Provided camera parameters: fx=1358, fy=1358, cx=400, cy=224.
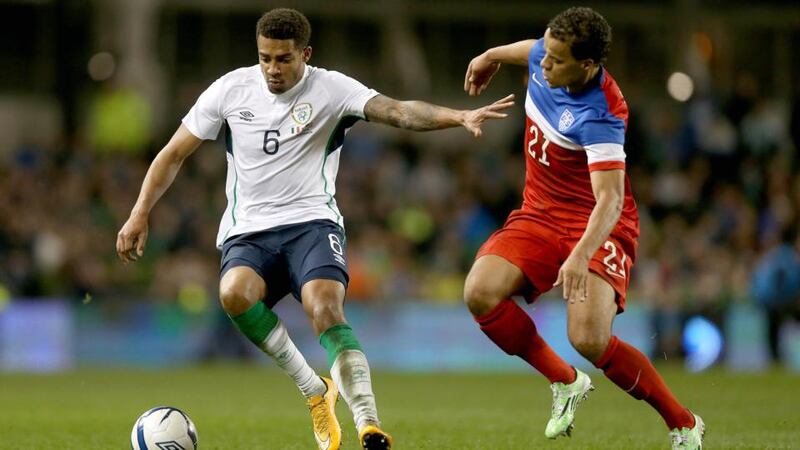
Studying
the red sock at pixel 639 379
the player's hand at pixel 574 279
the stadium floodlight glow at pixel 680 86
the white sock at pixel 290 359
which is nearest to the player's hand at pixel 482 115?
the player's hand at pixel 574 279

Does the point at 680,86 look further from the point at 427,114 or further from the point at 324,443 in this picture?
the point at 324,443

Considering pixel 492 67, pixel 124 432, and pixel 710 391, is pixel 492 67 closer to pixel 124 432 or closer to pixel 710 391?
pixel 124 432

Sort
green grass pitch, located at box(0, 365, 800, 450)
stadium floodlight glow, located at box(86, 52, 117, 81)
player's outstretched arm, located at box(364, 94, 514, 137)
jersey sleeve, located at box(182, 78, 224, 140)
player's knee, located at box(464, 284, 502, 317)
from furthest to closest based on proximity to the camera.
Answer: stadium floodlight glow, located at box(86, 52, 117, 81) → green grass pitch, located at box(0, 365, 800, 450) → jersey sleeve, located at box(182, 78, 224, 140) → player's knee, located at box(464, 284, 502, 317) → player's outstretched arm, located at box(364, 94, 514, 137)

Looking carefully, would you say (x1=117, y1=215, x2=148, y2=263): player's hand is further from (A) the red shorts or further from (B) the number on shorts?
(B) the number on shorts

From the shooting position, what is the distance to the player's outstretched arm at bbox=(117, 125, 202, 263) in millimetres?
7750

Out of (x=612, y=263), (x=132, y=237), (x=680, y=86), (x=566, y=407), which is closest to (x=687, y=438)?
(x=566, y=407)

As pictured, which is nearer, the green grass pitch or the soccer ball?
the soccer ball

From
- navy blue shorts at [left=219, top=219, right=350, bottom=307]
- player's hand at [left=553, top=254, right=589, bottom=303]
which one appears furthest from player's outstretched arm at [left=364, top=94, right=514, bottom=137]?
player's hand at [left=553, top=254, right=589, bottom=303]

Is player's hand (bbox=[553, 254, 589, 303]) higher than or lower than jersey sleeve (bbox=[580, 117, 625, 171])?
lower

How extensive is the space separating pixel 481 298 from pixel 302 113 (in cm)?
147

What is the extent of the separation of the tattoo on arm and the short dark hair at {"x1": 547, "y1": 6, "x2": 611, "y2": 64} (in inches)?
27.1

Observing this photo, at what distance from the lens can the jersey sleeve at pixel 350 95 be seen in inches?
304

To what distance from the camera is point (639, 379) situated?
7.34 metres

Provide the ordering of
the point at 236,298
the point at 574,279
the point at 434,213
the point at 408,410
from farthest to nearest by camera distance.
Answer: the point at 434,213 < the point at 408,410 < the point at 236,298 < the point at 574,279
